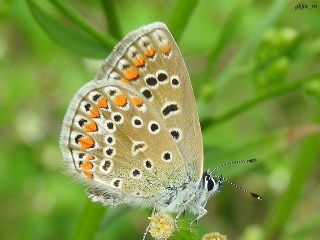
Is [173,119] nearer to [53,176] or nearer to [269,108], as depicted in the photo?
[53,176]

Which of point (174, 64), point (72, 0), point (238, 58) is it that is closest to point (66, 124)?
point (174, 64)

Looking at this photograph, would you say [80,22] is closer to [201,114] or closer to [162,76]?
[162,76]

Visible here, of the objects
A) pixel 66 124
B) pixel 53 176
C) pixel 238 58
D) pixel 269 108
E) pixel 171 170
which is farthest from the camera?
pixel 269 108

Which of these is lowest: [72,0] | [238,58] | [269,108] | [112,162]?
[112,162]

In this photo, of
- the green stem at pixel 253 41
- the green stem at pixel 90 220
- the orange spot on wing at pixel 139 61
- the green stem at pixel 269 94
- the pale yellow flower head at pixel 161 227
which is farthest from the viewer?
the green stem at pixel 253 41

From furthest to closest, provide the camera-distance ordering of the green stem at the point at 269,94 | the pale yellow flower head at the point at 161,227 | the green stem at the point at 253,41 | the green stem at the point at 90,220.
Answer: the green stem at the point at 253,41
the green stem at the point at 269,94
the green stem at the point at 90,220
the pale yellow flower head at the point at 161,227

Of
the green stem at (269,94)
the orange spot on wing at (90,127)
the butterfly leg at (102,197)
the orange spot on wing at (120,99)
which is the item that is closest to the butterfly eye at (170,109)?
the orange spot on wing at (120,99)

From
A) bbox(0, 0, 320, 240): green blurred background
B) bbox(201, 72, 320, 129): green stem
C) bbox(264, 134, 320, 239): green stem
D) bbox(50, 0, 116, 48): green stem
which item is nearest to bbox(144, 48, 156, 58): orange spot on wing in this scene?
bbox(50, 0, 116, 48): green stem

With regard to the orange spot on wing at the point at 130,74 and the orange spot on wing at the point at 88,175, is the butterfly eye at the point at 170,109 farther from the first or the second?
the orange spot on wing at the point at 88,175

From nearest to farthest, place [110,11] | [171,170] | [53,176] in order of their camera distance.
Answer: [171,170]
[110,11]
[53,176]
